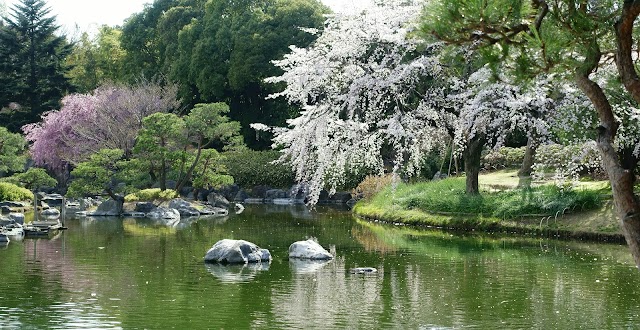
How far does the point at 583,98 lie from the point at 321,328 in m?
10.1

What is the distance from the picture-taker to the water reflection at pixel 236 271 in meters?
13.1

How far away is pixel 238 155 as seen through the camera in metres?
39.1

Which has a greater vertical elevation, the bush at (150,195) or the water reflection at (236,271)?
the bush at (150,195)

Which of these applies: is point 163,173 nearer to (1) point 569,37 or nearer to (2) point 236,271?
(2) point 236,271

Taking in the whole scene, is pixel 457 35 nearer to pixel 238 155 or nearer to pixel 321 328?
pixel 321 328

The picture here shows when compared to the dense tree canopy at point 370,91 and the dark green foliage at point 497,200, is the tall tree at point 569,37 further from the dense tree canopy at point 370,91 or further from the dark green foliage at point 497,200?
the dark green foliage at point 497,200

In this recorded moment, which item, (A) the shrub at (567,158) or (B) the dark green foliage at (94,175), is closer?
(A) the shrub at (567,158)

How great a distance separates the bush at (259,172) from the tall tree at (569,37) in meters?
30.4

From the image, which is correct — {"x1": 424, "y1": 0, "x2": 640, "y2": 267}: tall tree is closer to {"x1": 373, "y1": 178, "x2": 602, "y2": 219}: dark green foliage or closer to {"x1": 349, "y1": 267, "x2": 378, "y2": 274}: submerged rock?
Answer: {"x1": 349, "y1": 267, "x2": 378, "y2": 274}: submerged rock

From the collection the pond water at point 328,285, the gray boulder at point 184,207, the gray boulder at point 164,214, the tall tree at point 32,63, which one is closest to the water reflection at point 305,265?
the pond water at point 328,285

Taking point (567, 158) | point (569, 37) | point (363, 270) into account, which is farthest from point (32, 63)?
point (569, 37)

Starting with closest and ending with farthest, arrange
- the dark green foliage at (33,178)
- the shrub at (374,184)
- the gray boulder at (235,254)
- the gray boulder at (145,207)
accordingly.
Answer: the gray boulder at (235,254), the gray boulder at (145,207), the shrub at (374,184), the dark green foliage at (33,178)

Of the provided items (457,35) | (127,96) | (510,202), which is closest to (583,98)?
(510,202)

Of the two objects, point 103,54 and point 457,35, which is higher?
point 103,54
